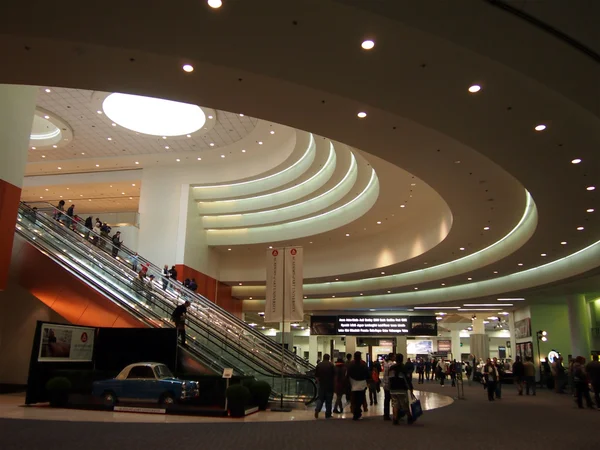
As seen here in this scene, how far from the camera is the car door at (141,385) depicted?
11023 mm

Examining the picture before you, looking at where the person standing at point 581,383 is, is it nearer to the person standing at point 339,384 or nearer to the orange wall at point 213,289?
the person standing at point 339,384

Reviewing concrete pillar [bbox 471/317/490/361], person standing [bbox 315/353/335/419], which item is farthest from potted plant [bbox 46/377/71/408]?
concrete pillar [bbox 471/317/490/361]

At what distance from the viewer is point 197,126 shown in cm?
2250

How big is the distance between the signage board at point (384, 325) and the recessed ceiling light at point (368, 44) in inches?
987

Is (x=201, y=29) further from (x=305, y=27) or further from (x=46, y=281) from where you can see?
(x=46, y=281)

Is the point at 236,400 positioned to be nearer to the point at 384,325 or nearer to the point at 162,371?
the point at 162,371

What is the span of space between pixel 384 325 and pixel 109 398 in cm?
2065

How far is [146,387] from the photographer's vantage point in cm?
1105

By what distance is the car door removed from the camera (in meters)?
11.0

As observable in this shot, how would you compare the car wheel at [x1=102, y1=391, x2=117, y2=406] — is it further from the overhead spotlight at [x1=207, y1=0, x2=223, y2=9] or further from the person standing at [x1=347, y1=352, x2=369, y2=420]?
the overhead spotlight at [x1=207, y1=0, x2=223, y2=9]

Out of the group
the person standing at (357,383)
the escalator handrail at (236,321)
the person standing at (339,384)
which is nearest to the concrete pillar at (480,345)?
the escalator handrail at (236,321)

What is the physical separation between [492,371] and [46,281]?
14.8 metres

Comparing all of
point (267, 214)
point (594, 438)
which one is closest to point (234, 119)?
point (267, 214)

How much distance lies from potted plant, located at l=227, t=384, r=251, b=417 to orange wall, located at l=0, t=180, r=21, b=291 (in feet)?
25.5
